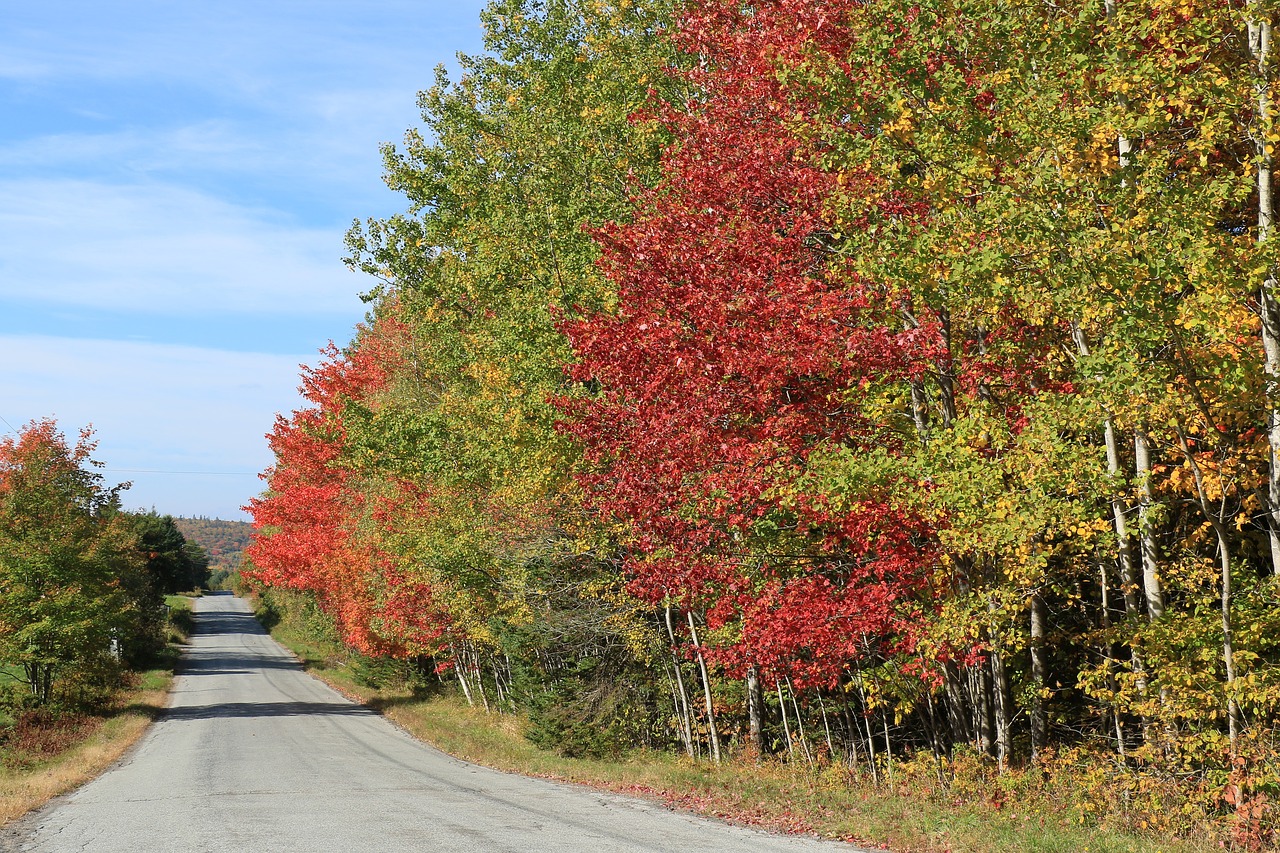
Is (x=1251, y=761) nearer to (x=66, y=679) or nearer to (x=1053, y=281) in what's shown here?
(x=1053, y=281)

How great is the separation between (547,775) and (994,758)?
941 centimetres

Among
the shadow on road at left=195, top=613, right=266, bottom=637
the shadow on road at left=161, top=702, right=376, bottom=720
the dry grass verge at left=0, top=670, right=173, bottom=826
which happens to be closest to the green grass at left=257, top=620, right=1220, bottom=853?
the dry grass verge at left=0, top=670, right=173, bottom=826

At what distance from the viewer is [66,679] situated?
3612 centimetres

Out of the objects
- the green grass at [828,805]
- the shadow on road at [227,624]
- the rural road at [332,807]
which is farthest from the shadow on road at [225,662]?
the green grass at [828,805]

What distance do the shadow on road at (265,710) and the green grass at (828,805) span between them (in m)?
12.0

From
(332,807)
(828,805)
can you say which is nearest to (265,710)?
(332,807)

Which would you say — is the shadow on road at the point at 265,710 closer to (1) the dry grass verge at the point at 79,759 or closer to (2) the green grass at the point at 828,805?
(1) the dry grass verge at the point at 79,759

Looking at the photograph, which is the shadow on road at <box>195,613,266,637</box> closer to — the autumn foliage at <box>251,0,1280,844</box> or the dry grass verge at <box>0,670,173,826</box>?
the dry grass verge at <box>0,670,173,826</box>

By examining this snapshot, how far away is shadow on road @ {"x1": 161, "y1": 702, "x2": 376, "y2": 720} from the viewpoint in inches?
1363

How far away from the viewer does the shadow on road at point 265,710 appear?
3462 centimetres

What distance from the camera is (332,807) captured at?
14.6 meters

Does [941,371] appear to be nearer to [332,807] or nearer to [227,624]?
[332,807]

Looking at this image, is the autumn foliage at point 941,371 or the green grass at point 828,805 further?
the green grass at point 828,805

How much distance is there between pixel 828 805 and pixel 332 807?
7135 mm
